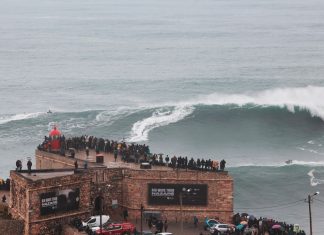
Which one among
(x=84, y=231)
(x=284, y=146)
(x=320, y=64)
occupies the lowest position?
(x=84, y=231)

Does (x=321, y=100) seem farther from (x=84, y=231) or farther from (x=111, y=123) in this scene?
(x=84, y=231)

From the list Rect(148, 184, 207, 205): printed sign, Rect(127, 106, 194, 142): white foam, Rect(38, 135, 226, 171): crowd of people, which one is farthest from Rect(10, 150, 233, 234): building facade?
Rect(127, 106, 194, 142): white foam

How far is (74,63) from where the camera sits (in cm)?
14625

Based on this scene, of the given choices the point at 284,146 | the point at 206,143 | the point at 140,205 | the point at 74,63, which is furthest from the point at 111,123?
the point at 74,63

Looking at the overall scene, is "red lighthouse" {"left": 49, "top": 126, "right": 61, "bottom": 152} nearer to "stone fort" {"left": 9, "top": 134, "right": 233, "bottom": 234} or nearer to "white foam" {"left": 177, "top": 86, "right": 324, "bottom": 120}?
"stone fort" {"left": 9, "top": 134, "right": 233, "bottom": 234}

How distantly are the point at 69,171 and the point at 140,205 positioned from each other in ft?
13.2

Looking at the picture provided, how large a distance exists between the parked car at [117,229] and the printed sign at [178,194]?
10.6 feet

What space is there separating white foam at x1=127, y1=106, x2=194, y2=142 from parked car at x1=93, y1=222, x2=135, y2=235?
111 feet

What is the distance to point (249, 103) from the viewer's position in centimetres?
10069

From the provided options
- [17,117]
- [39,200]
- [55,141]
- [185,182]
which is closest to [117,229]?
[39,200]

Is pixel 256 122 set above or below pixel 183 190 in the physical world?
above

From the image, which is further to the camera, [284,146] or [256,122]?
[256,122]

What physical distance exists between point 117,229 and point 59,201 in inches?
126

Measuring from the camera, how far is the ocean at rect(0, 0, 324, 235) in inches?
2753
